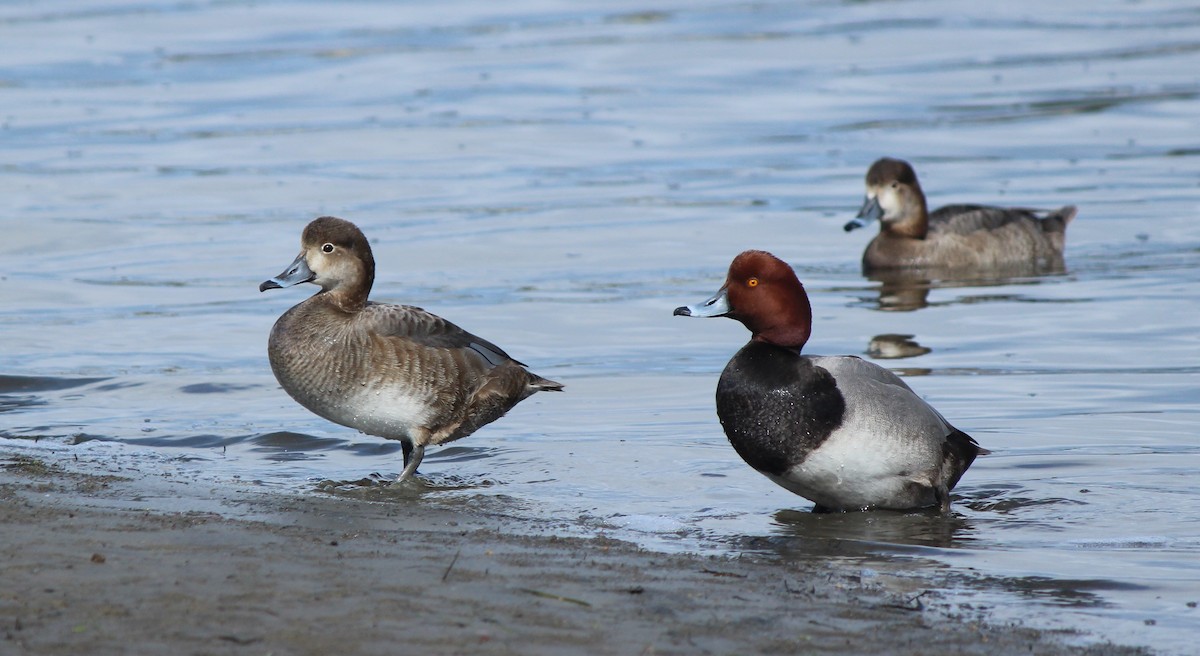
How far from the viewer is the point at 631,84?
22047mm

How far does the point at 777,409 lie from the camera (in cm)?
631

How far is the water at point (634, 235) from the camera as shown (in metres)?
7.00

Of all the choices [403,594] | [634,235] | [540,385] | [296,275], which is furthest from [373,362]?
[634,235]

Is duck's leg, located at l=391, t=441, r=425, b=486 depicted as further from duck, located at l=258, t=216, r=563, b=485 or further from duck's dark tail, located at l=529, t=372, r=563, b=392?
duck's dark tail, located at l=529, t=372, r=563, b=392

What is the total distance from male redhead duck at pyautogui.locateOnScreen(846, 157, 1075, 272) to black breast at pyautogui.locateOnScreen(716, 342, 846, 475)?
7601 millimetres

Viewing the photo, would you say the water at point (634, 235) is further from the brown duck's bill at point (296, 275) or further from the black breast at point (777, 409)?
the brown duck's bill at point (296, 275)

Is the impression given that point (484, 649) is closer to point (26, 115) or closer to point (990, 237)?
point (990, 237)

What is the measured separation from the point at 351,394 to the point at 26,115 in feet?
46.9

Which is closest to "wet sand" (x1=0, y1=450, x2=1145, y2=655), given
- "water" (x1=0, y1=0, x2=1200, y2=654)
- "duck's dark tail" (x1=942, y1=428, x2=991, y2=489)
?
"water" (x1=0, y1=0, x2=1200, y2=654)

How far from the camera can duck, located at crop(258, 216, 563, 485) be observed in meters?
6.98

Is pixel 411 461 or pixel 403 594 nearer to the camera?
pixel 403 594

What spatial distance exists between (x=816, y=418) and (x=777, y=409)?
0.50ft

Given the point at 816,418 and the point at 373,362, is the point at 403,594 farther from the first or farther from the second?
the point at 373,362

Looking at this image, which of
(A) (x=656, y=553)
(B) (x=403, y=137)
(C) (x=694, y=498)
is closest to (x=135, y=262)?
(B) (x=403, y=137)
